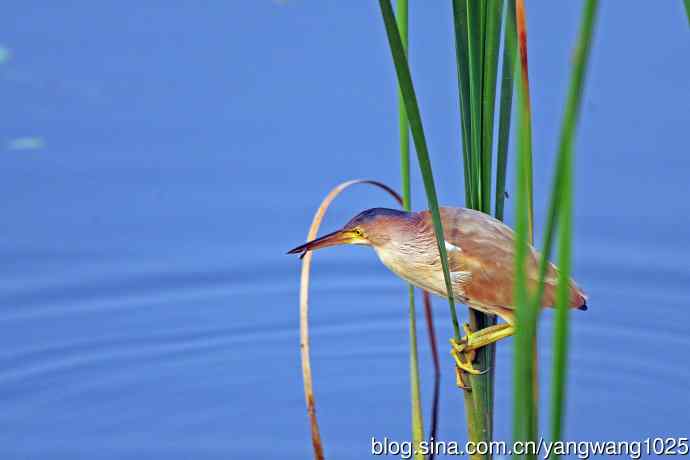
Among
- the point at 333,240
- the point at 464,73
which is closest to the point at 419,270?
the point at 333,240

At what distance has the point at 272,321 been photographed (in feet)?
12.4

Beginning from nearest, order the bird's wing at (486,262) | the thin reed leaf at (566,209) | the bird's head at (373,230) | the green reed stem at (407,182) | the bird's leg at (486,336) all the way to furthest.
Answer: the thin reed leaf at (566,209), the green reed stem at (407,182), the bird's leg at (486,336), the bird's wing at (486,262), the bird's head at (373,230)

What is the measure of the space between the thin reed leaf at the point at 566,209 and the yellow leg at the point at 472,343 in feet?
2.96

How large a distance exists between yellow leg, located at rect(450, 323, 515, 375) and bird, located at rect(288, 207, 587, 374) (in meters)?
0.05

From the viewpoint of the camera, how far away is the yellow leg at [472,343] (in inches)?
82.4

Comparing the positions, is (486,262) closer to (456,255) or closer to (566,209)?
(456,255)

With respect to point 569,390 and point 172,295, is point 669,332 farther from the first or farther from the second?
point 172,295

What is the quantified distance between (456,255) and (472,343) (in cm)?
34

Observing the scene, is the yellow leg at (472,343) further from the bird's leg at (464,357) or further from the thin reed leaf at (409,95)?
the thin reed leaf at (409,95)

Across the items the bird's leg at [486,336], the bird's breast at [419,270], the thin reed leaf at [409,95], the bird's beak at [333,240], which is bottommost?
the bird's leg at [486,336]

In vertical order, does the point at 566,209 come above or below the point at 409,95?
below

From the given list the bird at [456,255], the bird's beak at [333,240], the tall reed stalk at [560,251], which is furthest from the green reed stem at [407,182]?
the tall reed stalk at [560,251]

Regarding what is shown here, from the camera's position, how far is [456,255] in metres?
2.48

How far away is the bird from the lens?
7.66 feet
